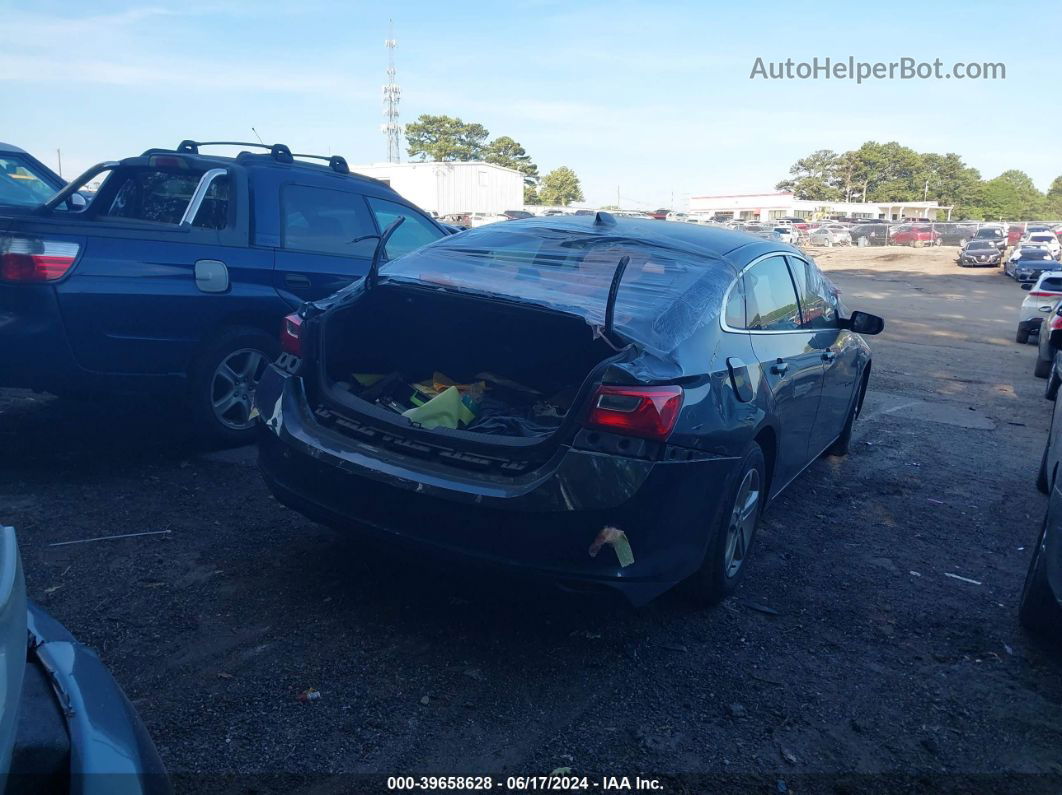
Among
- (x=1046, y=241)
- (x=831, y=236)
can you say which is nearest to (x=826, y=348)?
(x=1046, y=241)

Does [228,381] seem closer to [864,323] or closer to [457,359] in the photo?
[457,359]

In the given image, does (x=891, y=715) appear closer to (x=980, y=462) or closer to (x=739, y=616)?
(x=739, y=616)

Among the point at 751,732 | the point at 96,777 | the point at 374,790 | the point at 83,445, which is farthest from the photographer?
the point at 83,445

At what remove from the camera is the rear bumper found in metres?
3.21

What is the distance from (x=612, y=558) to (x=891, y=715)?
117 cm

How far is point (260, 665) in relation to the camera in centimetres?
332

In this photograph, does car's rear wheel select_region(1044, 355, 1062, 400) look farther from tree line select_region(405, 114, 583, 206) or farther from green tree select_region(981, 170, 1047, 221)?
green tree select_region(981, 170, 1047, 221)

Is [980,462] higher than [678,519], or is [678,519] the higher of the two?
[678,519]

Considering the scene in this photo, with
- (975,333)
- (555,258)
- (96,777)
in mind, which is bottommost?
(975,333)

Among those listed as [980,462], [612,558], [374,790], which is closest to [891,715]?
[612,558]

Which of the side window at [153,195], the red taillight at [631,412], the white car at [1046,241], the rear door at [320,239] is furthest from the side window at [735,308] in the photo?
the white car at [1046,241]

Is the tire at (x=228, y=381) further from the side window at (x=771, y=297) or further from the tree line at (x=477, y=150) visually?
the tree line at (x=477, y=150)

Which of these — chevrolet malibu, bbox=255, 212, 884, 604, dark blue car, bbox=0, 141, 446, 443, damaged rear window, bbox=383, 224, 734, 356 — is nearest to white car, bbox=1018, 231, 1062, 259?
dark blue car, bbox=0, 141, 446, 443

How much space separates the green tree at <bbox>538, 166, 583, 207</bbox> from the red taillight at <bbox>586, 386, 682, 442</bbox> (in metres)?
84.7
